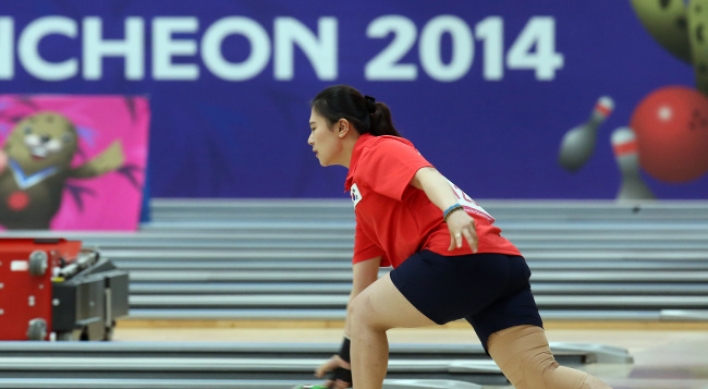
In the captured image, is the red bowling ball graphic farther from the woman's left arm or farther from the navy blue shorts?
the woman's left arm

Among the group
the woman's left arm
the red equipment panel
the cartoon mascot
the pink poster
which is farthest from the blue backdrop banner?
the woman's left arm

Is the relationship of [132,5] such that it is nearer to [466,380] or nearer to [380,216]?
[466,380]

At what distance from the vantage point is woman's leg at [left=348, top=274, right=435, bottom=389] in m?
2.52

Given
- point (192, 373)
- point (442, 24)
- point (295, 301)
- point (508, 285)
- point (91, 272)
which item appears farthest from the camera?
point (442, 24)

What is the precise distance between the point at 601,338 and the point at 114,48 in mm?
4212

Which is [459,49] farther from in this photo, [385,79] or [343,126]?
[343,126]

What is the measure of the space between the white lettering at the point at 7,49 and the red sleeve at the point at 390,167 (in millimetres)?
5809

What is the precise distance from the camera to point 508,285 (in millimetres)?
2547

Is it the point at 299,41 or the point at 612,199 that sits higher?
the point at 299,41

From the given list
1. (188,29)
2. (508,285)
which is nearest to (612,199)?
(188,29)

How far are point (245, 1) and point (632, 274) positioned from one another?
10.9 ft

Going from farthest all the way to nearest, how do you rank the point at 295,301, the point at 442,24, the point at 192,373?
the point at 442,24 < the point at 295,301 < the point at 192,373

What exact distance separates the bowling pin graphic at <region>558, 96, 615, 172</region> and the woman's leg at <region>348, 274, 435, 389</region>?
5.38m

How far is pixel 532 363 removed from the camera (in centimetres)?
256
